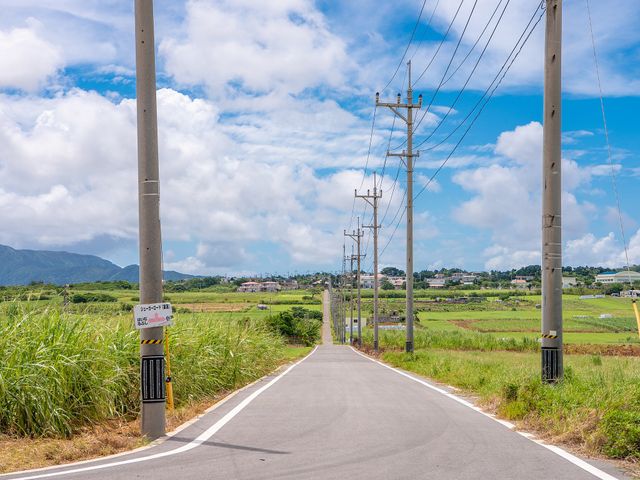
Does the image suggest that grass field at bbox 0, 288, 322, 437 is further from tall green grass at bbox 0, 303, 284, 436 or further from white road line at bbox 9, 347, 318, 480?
white road line at bbox 9, 347, 318, 480

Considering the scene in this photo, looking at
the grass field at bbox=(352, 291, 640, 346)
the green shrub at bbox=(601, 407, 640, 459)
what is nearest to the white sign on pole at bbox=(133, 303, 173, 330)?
the green shrub at bbox=(601, 407, 640, 459)

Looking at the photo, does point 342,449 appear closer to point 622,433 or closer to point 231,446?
point 231,446

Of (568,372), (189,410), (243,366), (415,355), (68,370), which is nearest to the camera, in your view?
(68,370)

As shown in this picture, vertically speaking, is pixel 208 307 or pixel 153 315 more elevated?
pixel 153 315

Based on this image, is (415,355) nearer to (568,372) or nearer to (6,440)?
(568,372)

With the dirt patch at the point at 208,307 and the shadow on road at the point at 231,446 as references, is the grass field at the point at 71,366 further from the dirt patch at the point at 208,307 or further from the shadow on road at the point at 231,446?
the dirt patch at the point at 208,307

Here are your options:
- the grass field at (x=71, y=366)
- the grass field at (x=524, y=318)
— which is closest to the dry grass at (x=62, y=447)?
the grass field at (x=71, y=366)

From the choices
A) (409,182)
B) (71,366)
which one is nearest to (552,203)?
(71,366)

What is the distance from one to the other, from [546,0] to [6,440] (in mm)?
12633

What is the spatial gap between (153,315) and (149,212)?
1.55 m

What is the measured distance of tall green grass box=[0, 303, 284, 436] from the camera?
9.41 m

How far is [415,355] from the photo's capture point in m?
30.5

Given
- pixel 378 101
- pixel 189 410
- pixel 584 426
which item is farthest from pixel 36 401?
pixel 378 101

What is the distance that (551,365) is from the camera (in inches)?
500
